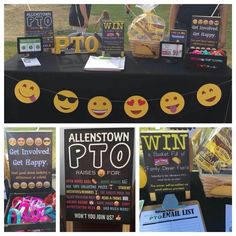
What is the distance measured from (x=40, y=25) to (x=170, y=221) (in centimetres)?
151

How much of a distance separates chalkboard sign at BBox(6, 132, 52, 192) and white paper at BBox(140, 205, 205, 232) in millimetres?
459

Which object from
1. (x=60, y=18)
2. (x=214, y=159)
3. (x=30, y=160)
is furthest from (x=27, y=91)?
(x=60, y=18)

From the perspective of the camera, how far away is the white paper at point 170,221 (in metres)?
1.88

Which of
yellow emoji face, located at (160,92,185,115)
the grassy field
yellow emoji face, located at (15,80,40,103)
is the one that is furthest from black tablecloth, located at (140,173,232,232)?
the grassy field

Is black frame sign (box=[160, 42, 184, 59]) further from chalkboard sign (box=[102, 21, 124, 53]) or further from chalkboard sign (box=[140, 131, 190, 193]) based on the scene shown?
chalkboard sign (box=[140, 131, 190, 193])

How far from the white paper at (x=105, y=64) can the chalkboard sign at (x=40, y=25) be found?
32 centimetres

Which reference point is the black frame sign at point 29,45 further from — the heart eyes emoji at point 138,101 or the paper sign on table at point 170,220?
the paper sign on table at point 170,220

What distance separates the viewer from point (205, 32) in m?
2.62

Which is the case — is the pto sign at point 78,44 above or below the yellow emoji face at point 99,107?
above

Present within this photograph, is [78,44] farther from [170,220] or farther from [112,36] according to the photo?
[170,220]

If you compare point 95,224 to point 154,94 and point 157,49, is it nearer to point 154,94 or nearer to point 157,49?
point 154,94

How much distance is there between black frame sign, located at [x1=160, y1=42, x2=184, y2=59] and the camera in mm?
2594

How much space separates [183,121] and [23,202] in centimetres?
114

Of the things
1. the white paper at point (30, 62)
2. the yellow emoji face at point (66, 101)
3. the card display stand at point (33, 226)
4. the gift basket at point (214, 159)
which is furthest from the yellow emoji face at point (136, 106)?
the card display stand at point (33, 226)
